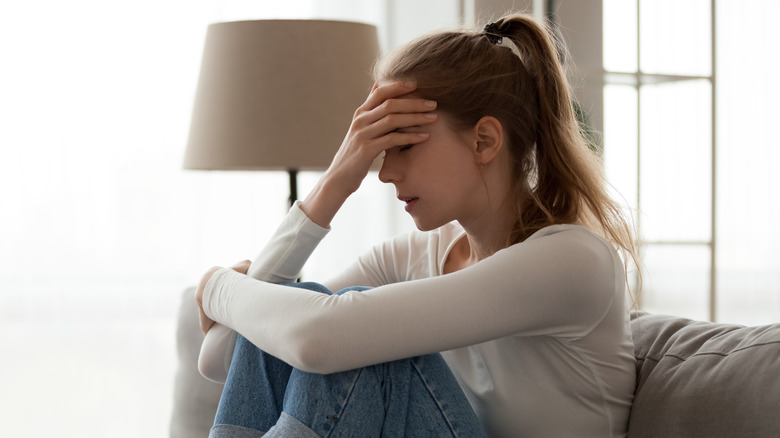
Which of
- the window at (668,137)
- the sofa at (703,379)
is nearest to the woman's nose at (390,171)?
the sofa at (703,379)

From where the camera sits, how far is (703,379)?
120 cm

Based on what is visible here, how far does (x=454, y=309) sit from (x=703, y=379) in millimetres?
366

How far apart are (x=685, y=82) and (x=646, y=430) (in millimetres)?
2063

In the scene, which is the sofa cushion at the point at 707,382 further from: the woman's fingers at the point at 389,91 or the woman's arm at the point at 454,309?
the woman's fingers at the point at 389,91

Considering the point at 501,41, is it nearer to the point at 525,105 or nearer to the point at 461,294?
the point at 525,105

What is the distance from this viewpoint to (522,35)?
55.2 inches

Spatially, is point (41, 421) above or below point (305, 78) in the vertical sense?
below

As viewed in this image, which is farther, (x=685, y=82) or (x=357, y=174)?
(x=685, y=82)

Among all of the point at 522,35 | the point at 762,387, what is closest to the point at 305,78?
the point at 522,35

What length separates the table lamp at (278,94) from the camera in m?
1.91

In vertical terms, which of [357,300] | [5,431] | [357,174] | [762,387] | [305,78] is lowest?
[5,431]

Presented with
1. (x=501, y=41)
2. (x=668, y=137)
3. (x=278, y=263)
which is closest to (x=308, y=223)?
(x=278, y=263)

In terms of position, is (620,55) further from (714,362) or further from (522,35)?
(714,362)

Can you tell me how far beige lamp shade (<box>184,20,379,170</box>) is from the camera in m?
1.91
